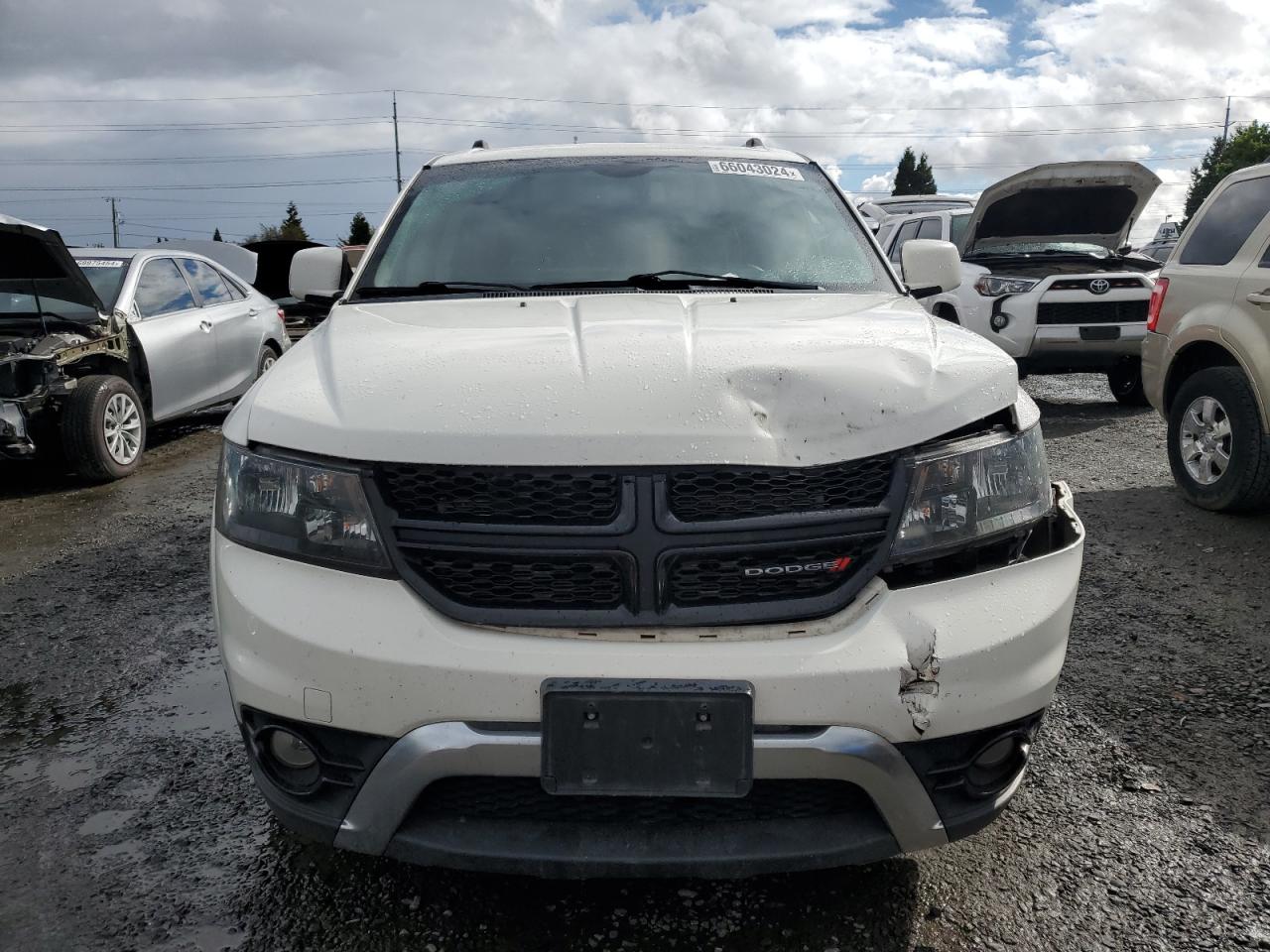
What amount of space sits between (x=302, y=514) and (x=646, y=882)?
3.55ft

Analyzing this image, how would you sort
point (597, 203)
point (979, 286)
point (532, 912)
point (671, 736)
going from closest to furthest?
point (671, 736), point (532, 912), point (597, 203), point (979, 286)

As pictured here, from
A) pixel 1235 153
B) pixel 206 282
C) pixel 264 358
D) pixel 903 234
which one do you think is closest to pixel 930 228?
pixel 903 234

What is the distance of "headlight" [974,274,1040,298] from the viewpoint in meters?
8.65

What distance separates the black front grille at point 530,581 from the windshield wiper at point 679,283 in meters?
1.17

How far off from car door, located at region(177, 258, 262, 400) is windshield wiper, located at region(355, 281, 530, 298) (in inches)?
225

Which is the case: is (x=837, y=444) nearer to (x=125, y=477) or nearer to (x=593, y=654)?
(x=593, y=654)

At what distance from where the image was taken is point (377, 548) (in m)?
1.84

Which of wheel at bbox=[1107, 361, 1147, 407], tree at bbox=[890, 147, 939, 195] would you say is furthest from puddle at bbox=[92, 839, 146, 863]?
tree at bbox=[890, 147, 939, 195]

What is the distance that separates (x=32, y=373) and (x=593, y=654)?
5925 mm

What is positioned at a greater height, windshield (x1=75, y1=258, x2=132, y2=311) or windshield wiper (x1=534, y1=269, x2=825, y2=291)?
windshield wiper (x1=534, y1=269, x2=825, y2=291)

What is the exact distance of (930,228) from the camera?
10.7 m

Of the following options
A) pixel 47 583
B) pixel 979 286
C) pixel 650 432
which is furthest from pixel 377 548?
pixel 979 286

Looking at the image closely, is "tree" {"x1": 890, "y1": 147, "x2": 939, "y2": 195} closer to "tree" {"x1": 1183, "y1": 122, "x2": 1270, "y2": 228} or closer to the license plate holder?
"tree" {"x1": 1183, "y1": 122, "x2": 1270, "y2": 228}

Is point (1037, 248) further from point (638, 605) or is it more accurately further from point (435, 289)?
point (638, 605)
